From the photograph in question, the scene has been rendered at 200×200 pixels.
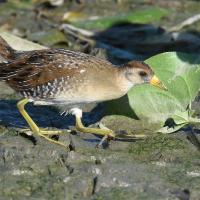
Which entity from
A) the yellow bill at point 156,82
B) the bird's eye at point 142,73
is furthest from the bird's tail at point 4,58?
the yellow bill at point 156,82

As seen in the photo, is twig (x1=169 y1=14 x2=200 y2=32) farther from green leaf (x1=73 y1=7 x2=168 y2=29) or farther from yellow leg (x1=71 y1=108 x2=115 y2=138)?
yellow leg (x1=71 y1=108 x2=115 y2=138)

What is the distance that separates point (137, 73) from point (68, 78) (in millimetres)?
674

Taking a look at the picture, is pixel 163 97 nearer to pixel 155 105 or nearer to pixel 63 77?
pixel 155 105

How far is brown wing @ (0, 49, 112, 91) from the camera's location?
24.6ft

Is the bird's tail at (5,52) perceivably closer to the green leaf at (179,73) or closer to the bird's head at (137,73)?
the bird's head at (137,73)

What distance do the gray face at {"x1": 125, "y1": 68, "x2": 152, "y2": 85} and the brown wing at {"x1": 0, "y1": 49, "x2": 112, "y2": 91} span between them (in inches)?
13.3

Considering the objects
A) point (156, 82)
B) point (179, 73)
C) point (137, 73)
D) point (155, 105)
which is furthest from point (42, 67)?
point (179, 73)

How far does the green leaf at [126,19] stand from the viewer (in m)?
12.6

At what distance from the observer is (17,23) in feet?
41.9

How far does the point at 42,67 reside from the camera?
7543 millimetres

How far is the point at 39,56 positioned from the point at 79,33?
4.48 m

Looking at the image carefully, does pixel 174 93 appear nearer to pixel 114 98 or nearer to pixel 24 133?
pixel 114 98

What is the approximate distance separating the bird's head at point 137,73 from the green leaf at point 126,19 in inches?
200

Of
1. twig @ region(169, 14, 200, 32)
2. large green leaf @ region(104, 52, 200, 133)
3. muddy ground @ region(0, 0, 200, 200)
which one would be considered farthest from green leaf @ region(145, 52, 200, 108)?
twig @ region(169, 14, 200, 32)
